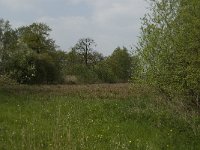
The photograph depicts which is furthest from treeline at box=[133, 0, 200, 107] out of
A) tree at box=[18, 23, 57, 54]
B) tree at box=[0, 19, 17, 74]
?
tree at box=[18, 23, 57, 54]

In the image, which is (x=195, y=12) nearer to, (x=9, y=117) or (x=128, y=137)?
(x=128, y=137)

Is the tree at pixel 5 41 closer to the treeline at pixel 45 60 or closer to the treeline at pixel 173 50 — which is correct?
the treeline at pixel 45 60

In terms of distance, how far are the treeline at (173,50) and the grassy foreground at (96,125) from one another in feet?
3.83

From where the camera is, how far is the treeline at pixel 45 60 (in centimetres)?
4009

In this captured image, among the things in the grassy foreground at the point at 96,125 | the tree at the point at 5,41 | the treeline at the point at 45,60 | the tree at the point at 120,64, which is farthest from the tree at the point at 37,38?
the grassy foreground at the point at 96,125

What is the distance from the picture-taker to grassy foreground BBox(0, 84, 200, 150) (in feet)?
44.2

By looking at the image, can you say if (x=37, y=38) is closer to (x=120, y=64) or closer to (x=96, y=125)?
(x=120, y=64)

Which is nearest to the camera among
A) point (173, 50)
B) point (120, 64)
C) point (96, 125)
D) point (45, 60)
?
point (96, 125)

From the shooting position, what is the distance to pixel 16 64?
44.7 m

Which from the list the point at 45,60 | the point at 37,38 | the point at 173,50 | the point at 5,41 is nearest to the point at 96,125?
the point at 173,50

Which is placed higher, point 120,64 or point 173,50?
point 120,64

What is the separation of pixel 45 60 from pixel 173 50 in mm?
33527

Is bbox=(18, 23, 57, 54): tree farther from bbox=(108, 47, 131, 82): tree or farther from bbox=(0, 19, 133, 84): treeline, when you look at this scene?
bbox=(108, 47, 131, 82): tree

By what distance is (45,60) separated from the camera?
52469 millimetres
